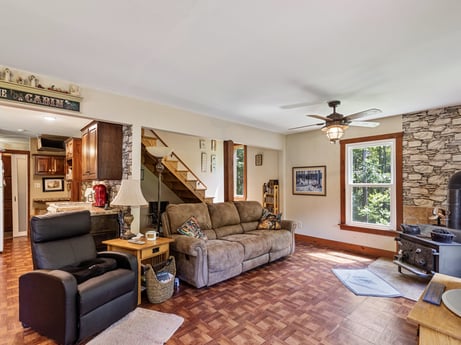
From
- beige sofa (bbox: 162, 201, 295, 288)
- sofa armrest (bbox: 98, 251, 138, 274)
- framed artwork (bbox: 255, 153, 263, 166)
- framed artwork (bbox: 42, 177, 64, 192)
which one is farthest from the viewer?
framed artwork (bbox: 255, 153, 263, 166)

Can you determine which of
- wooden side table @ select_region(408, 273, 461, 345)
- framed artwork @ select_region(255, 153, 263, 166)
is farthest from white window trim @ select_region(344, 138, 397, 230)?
wooden side table @ select_region(408, 273, 461, 345)

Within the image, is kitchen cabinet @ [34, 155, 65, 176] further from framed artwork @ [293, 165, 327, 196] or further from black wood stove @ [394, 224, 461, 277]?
black wood stove @ [394, 224, 461, 277]

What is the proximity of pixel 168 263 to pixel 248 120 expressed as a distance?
3080 millimetres

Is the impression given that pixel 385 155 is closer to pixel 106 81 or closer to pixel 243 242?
pixel 243 242

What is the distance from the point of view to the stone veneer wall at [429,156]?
3.96 m

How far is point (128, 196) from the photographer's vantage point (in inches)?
119

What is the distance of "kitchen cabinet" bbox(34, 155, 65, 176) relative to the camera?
6.13 meters

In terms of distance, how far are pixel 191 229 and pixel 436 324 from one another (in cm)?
282

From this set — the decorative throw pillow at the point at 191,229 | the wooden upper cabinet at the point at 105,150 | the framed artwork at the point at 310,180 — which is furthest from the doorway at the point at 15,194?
the framed artwork at the point at 310,180

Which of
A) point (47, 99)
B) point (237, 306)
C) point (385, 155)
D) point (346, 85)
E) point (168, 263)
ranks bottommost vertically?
point (237, 306)

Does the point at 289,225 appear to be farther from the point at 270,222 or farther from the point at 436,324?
the point at 436,324

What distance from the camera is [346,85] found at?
3.14 metres

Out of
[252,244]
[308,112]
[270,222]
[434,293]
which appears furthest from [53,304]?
[308,112]

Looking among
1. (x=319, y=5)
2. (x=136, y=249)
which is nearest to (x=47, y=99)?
(x=136, y=249)
